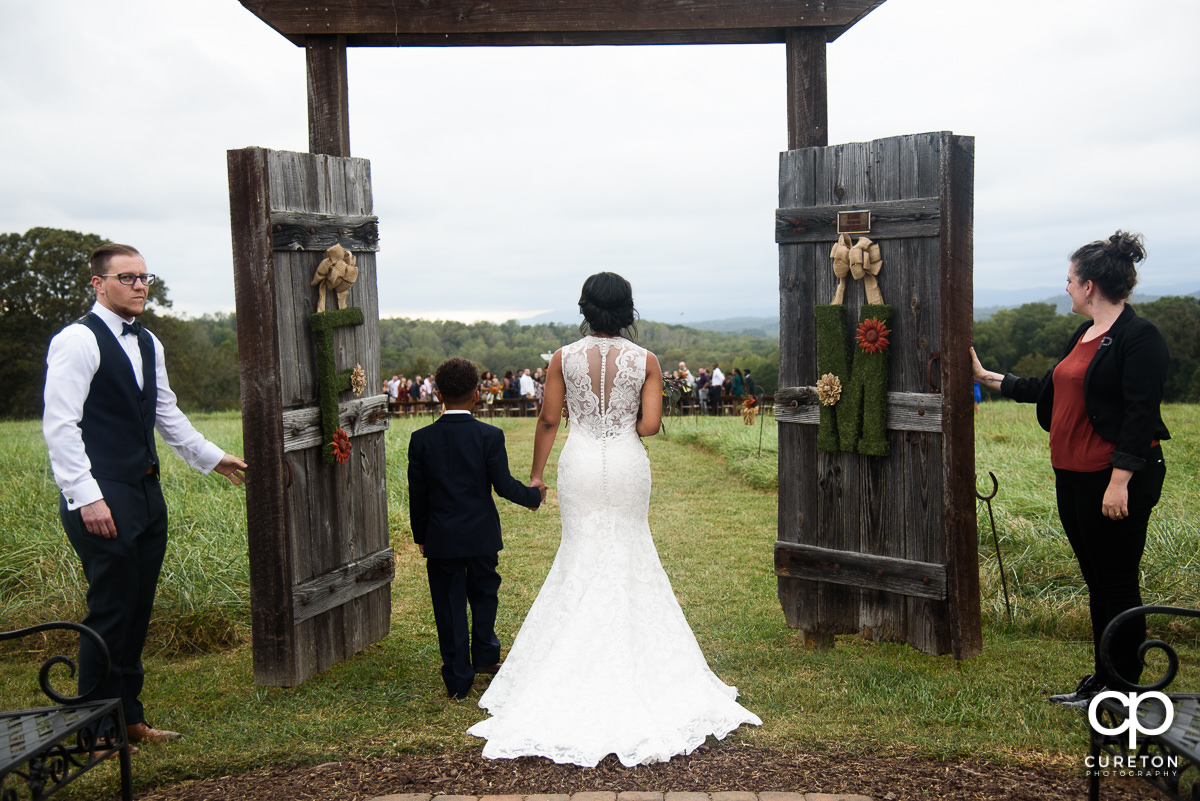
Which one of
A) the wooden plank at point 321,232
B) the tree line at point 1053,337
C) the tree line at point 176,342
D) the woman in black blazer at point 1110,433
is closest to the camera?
the woman in black blazer at point 1110,433

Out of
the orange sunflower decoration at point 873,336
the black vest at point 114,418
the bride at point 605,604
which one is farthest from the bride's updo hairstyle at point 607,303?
the black vest at point 114,418

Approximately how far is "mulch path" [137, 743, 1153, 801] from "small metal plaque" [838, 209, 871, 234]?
8.16 feet

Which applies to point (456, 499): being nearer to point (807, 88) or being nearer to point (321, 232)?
point (321, 232)

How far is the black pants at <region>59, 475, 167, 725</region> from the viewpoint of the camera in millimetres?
3551

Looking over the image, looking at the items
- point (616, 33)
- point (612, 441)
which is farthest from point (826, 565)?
point (616, 33)

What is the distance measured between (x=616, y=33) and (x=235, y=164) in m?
2.07

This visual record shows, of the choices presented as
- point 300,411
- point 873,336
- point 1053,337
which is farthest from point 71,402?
point 1053,337

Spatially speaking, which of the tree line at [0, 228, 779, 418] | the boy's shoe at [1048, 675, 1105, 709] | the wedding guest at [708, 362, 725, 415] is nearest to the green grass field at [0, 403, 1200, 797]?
the boy's shoe at [1048, 675, 1105, 709]

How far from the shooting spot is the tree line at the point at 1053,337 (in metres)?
23.7

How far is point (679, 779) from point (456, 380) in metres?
2.00

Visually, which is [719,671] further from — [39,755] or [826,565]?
[39,755]

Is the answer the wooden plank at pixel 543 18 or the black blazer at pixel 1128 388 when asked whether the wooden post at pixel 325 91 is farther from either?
the black blazer at pixel 1128 388

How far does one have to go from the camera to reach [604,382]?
411 cm

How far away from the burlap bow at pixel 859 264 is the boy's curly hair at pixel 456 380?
190cm
